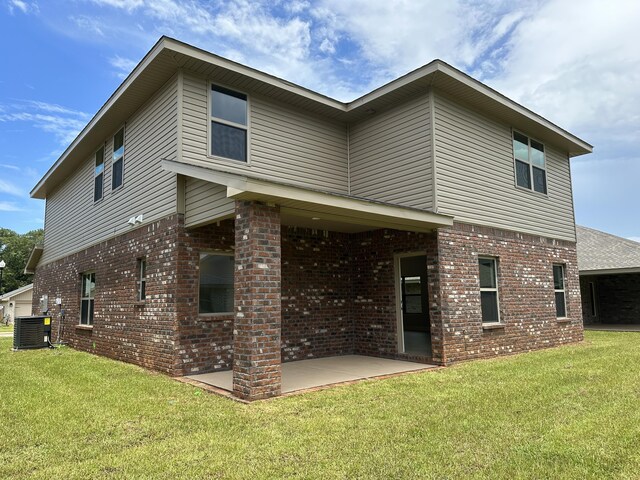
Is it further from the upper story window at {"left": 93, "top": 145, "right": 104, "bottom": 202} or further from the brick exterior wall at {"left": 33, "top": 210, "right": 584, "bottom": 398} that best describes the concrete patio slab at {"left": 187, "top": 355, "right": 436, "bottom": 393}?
the upper story window at {"left": 93, "top": 145, "right": 104, "bottom": 202}

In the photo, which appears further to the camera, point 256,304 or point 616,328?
point 616,328

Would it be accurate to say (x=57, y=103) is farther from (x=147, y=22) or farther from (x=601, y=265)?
(x=601, y=265)

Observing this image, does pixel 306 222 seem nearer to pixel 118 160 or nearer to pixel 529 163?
pixel 118 160

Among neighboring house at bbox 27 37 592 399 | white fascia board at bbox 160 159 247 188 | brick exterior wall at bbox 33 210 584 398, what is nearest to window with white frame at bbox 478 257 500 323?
neighboring house at bbox 27 37 592 399

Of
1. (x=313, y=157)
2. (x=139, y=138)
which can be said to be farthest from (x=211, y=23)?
(x=313, y=157)

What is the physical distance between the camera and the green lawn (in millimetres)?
3566

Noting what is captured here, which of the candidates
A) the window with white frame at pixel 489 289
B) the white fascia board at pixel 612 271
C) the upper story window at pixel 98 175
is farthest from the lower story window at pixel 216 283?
the white fascia board at pixel 612 271

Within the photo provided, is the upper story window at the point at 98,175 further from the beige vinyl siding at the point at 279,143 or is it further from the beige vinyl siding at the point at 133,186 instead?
the beige vinyl siding at the point at 279,143

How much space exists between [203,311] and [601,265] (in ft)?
54.2

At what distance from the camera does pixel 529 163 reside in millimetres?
11711

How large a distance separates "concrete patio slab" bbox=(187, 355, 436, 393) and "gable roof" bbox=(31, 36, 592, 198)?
532cm

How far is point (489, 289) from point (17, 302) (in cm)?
3512

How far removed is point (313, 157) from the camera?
9.98 metres

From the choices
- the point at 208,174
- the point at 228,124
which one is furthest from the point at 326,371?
the point at 228,124
